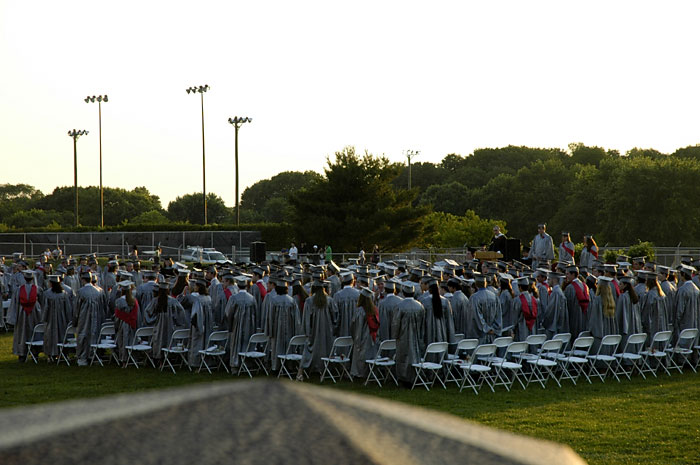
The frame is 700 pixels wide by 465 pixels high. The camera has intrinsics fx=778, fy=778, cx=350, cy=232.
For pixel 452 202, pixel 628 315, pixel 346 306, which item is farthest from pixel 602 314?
pixel 452 202

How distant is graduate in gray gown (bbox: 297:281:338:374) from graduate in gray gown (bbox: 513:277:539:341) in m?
3.48

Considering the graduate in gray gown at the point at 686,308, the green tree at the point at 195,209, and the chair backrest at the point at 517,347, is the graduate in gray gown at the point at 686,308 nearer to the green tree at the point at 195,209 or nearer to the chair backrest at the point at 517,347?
the chair backrest at the point at 517,347

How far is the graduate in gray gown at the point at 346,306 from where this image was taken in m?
14.7

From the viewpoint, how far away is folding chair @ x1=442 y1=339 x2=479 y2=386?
41.8ft

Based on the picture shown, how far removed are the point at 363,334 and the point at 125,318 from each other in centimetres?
506

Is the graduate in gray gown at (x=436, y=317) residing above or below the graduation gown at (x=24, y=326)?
above

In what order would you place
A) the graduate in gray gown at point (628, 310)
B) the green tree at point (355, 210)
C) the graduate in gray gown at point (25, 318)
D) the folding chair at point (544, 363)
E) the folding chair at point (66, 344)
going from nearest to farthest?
the folding chair at point (544, 363) → the graduate in gray gown at point (628, 310) → the folding chair at point (66, 344) → the graduate in gray gown at point (25, 318) → the green tree at point (355, 210)

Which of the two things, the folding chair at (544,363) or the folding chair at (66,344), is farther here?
the folding chair at (66,344)

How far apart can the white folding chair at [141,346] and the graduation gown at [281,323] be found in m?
2.51

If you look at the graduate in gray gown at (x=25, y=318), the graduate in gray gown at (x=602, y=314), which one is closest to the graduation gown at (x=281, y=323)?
the graduate in gray gown at (x=602, y=314)

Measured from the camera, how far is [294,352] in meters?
14.6

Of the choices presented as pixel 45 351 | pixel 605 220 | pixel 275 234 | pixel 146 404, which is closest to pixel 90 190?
pixel 275 234

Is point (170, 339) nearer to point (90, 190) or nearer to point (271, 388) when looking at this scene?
point (271, 388)

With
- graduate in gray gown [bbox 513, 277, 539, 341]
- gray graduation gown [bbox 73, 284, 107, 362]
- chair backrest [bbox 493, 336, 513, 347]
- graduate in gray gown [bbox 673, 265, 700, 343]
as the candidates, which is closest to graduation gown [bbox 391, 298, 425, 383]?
chair backrest [bbox 493, 336, 513, 347]
